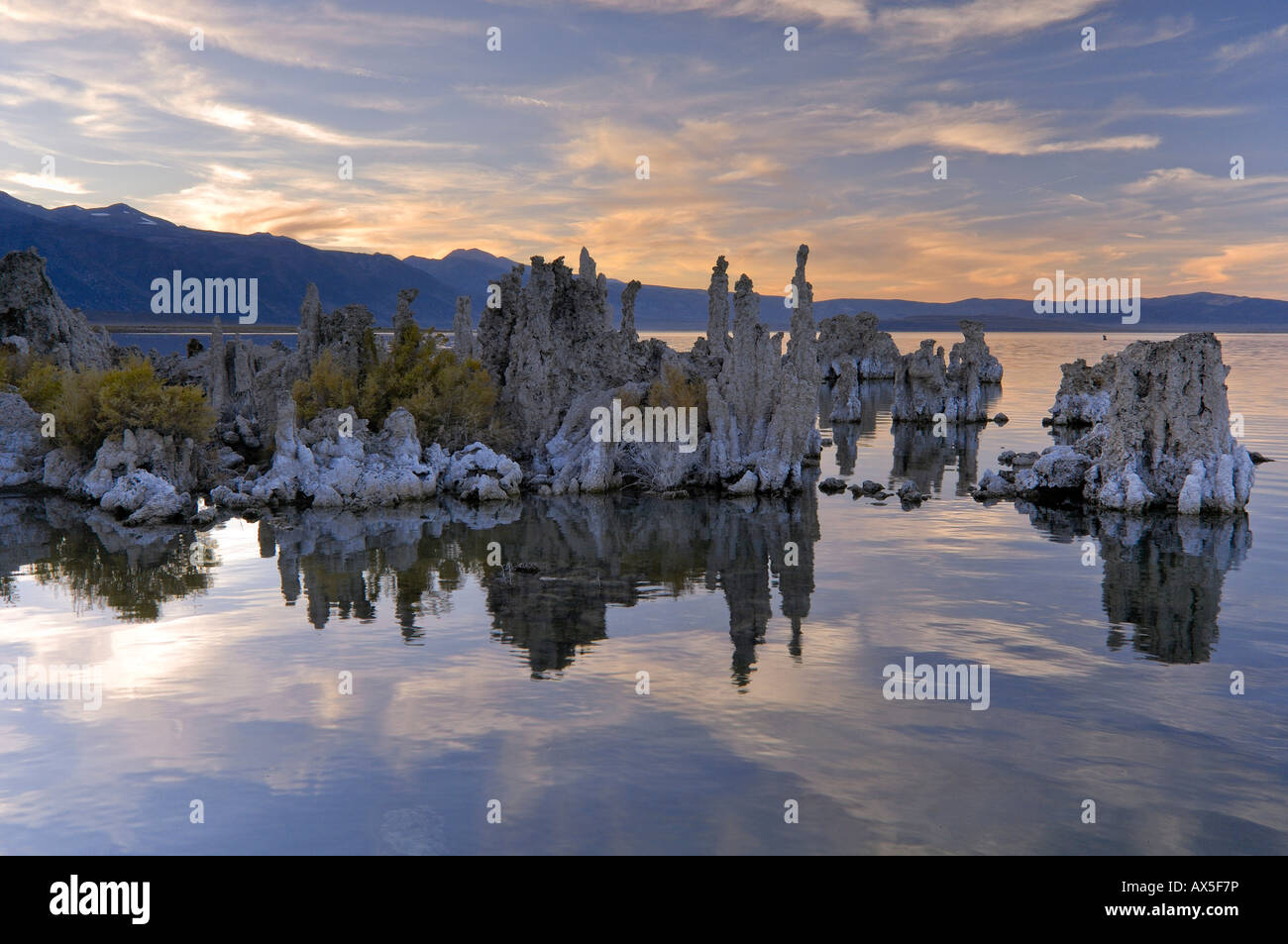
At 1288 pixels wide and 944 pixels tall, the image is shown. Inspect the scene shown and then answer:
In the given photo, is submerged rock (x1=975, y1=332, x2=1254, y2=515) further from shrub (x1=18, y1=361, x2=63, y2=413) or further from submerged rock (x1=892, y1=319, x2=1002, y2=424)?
shrub (x1=18, y1=361, x2=63, y2=413)

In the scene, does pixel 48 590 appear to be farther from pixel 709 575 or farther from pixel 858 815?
pixel 858 815

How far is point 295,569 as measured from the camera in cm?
2602

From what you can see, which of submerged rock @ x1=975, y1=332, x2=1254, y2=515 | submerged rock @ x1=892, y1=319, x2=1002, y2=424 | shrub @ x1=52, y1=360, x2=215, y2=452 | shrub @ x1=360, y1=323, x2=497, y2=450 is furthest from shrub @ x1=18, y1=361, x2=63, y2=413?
submerged rock @ x1=892, y1=319, x2=1002, y2=424
